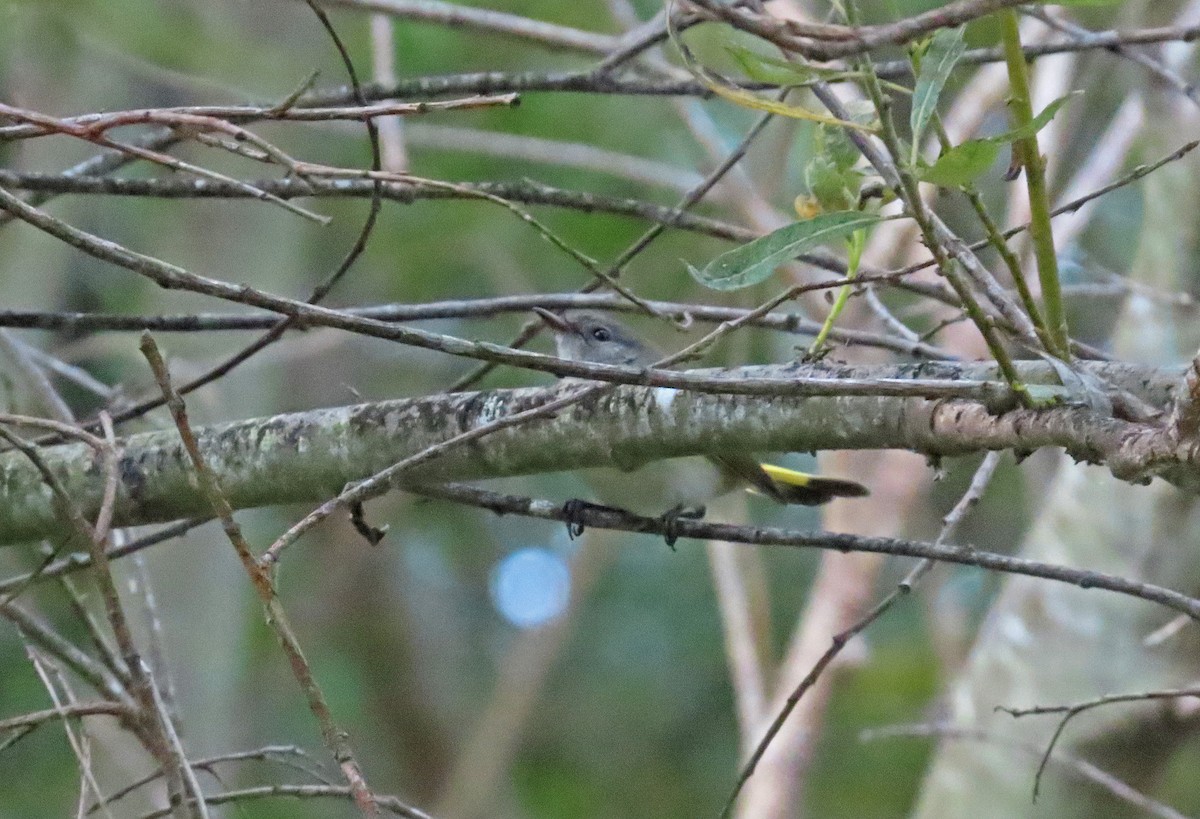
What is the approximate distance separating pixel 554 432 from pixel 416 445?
0.24 meters

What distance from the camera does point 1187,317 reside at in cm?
445

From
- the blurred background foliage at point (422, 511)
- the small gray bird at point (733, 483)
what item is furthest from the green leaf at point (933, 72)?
the blurred background foliage at point (422, 511)

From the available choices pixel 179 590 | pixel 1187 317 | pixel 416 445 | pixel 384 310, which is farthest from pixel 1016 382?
pixel 179 590

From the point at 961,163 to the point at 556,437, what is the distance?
0.72m

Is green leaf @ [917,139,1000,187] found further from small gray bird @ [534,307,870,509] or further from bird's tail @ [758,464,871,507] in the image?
bird's tail @ [758,464,871,507]

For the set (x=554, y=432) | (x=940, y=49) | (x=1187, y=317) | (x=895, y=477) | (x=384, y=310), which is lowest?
(x=895, y=477)

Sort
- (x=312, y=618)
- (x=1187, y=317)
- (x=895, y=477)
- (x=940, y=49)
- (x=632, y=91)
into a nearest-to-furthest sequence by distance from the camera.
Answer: (x=940, y=49)
(x=632, y=91)
(x=1187, y=317)
(x=895, y=477)
(x=312, y=618)

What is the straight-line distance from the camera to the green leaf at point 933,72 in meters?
1.82

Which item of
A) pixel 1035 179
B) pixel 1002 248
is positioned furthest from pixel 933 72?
pixel 1002 248

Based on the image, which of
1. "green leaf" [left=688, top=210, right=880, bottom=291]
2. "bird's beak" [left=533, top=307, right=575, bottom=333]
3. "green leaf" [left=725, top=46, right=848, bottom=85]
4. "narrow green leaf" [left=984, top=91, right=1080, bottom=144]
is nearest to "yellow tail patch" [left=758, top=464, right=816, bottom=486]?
"bird's beak" [left=533, top=307, right=575, bottom=333]

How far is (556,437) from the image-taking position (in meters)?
2.04

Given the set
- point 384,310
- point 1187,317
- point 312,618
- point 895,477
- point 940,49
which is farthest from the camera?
point 312,618

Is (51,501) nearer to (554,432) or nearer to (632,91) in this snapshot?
(554,432)

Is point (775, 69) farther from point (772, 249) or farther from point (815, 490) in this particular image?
point (815, 490)
